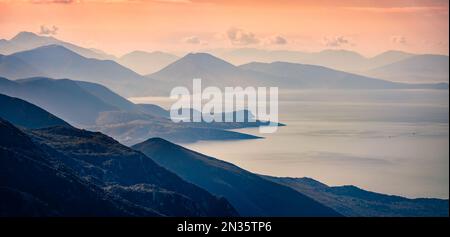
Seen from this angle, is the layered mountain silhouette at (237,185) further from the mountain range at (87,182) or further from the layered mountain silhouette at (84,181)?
the layered mountain silhouette at (84,181)

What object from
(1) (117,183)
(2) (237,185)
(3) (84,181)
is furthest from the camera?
(2) (237,185)

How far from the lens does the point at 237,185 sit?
7352 inches

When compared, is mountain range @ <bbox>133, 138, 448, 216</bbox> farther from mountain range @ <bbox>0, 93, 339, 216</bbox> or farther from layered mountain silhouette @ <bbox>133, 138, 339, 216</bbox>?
mountain range @ <bbox>0, 93, 339, 216</bbox>

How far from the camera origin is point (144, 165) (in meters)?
152

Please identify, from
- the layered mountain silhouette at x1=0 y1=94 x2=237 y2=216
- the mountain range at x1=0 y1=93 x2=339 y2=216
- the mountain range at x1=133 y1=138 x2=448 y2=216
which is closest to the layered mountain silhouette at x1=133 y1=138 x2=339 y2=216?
the mountain range at x1=133 y1=138 x2=448 y2=216

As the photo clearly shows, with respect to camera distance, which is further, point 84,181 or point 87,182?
point 87,182

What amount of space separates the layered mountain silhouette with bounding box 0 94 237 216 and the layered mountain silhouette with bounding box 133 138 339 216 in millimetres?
25223

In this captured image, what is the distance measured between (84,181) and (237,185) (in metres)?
73.0

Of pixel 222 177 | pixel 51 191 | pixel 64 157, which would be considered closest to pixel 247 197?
pixel 222 177

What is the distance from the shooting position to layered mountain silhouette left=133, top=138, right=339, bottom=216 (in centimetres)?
17738

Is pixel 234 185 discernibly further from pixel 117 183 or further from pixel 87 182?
pixel 87 182

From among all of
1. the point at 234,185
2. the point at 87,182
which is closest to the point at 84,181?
the point at 87,182

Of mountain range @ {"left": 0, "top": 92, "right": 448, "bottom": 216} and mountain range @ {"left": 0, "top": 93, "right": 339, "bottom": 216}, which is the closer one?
mountain range @ {"left": 0, "top": 93, "right": 339, "bottom": 216}
